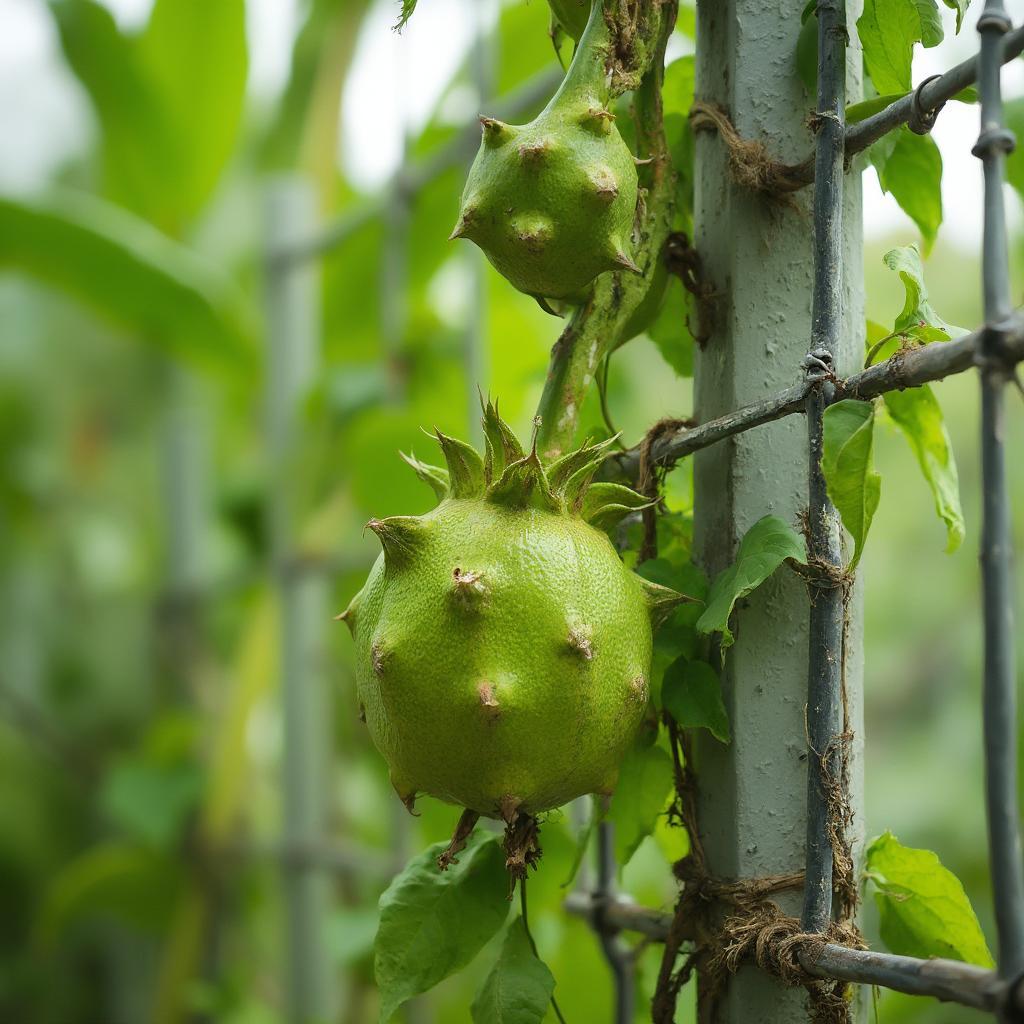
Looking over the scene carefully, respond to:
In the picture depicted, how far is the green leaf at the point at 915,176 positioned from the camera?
1.64 ft

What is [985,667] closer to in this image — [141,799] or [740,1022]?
[740,1022]

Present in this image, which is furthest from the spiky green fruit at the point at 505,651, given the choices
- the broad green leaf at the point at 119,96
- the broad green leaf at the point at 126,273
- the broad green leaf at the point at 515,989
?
the broad green leaf at the point at 119,96

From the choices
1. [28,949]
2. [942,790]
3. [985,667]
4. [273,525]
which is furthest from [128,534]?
[985,667]

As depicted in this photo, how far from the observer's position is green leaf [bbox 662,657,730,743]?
0.46 metres

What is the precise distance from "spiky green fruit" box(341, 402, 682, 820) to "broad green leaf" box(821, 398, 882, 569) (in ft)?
0.27


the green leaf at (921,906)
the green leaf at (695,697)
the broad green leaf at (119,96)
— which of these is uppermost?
the broad green leaf at (119,96)

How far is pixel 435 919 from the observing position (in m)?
0.49

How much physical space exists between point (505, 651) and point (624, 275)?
19 cm

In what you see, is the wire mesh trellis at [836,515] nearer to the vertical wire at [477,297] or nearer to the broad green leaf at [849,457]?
the broad green leaf at [849,457]

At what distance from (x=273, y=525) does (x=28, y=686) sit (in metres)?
0.60

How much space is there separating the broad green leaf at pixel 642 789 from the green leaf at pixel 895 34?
287 millimetres

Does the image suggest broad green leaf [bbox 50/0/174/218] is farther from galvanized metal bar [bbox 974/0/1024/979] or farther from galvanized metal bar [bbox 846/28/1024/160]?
galvanized metal bar [bbox 974/0/1024/979]

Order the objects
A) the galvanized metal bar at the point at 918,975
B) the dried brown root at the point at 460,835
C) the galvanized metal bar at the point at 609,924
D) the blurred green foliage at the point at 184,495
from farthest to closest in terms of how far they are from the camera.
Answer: the blurred green foliage at the point at 184,495 → the galvanized metal bar at the point at 609,924 → the dried brown root at the point at 460,835 → the galvanized metal bar at the point at 918,975

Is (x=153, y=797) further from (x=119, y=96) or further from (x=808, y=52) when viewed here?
(x=808, y=52)
